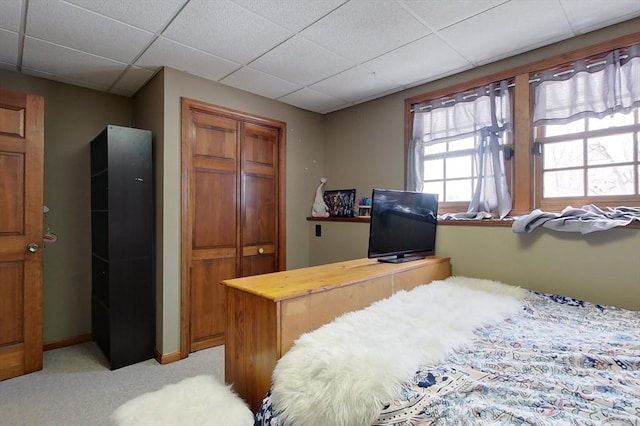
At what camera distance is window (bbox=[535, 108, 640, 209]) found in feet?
6.83

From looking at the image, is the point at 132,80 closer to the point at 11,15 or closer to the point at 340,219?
the point at 11,15

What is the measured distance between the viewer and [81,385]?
Result: 2.28 meters

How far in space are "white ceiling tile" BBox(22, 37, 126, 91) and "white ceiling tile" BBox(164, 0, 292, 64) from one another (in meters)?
0.83

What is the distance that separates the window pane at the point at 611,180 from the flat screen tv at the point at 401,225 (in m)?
1.04

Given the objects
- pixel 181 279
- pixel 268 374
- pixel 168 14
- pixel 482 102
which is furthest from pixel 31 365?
pixel 482 102

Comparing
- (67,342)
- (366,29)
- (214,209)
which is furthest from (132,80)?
(67,342)

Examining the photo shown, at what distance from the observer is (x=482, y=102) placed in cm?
267

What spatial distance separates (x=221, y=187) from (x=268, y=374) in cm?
207

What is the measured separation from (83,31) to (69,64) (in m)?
0.66

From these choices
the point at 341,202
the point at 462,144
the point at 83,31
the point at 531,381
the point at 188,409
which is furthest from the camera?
the point at 341,202

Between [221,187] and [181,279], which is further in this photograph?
[221,187]

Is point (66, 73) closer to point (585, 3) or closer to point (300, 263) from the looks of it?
point (300, 263)

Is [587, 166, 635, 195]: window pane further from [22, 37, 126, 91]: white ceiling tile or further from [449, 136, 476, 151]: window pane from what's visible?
[22, 37, 126, 91]: white ceiling tile

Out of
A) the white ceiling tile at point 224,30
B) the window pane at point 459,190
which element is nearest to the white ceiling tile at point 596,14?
the window pane at point 459,190
